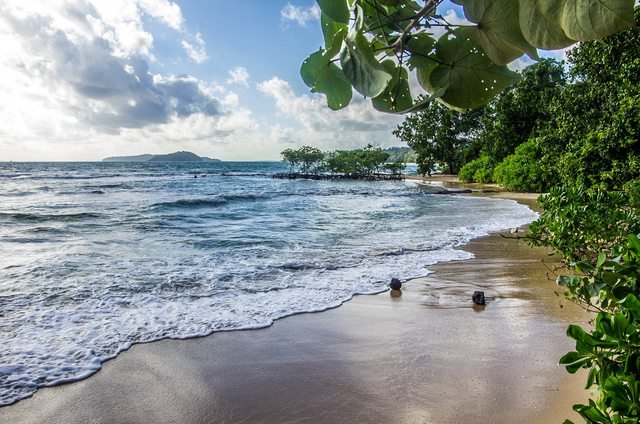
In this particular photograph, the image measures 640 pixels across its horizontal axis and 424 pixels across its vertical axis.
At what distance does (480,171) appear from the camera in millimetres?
34875

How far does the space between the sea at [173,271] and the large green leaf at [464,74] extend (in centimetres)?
431

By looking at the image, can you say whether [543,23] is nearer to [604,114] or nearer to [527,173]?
[604,114]

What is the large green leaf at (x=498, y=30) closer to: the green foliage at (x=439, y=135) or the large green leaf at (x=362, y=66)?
the large green leaf at (x=362, y=66)

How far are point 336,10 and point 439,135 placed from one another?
4675 cm

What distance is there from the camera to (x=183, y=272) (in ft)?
24.7

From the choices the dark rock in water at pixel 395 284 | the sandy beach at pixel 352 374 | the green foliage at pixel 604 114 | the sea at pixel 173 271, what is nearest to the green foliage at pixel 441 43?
the sandy beach at pixel 352 374

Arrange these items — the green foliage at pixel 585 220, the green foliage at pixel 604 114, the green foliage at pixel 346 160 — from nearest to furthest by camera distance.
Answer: the green foliage at pixel 585 220
the green foliage at pixel 604 114
the green foliage at pixel 346 160

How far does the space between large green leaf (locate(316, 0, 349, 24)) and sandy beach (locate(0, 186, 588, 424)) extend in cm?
306

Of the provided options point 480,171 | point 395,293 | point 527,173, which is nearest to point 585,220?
point 395,293

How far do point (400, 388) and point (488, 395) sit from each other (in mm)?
692

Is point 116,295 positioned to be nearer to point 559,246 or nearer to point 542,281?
point 559,246

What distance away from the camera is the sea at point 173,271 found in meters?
4.65

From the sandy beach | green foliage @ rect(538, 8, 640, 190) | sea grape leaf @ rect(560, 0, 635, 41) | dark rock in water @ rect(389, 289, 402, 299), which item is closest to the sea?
dark rock in water @ rect(389, 289, 402, 299)

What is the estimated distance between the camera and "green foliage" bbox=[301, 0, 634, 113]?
450 mm
